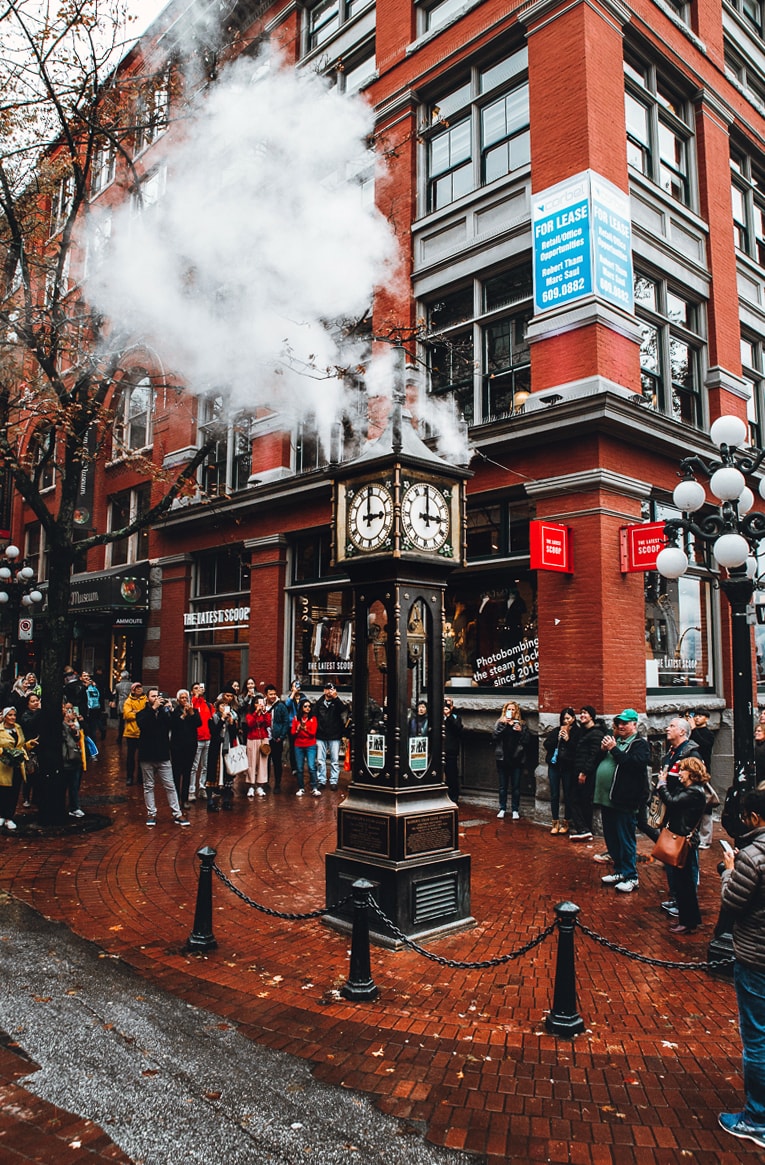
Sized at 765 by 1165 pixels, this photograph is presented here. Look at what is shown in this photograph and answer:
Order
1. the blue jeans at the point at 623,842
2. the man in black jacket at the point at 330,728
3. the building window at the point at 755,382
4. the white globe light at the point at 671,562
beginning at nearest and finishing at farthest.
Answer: the blue jeans at the point at 623,842, the white globe light at the point at 671,562, the man in black jacket at the point at 330,728, the building window at the point at 755,382

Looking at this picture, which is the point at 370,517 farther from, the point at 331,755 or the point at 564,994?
the point at 331,755

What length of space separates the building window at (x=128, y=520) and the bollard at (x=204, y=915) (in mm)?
16982

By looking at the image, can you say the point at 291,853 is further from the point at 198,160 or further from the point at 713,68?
the point at 713,68

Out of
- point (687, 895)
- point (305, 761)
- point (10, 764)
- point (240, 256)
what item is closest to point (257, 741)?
point (305, 761)

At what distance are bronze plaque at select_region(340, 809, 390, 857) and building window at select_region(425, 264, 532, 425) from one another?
8558 millimetres

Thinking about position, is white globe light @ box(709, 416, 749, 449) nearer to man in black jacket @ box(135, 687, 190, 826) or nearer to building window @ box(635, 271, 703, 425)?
building window @ box(635, 271, 703, 425)

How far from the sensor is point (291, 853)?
8953mm

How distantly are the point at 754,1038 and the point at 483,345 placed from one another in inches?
475

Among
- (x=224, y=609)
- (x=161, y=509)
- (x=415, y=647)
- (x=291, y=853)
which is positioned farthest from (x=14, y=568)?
(x=415, y=647)

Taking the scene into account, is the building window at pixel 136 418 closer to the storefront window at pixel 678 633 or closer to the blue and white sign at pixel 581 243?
the blue and white sign at pixel 581 243

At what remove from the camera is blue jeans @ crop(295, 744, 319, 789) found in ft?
42.7

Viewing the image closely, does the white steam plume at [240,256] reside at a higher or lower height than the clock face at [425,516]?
higher

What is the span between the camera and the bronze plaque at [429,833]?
21.0 ft

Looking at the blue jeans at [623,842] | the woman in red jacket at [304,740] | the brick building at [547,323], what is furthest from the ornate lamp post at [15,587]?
the blue jeans at [623,842]
